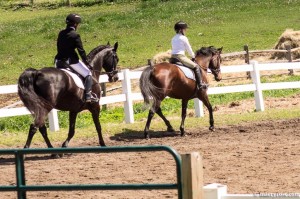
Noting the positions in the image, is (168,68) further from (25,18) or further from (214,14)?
(25,18)

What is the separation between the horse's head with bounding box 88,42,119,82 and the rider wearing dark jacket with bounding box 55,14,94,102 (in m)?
0.74

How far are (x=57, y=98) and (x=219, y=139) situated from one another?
357 cm

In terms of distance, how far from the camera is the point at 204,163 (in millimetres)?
16156

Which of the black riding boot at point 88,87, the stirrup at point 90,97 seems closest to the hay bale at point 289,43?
the stirrup at point 90,97

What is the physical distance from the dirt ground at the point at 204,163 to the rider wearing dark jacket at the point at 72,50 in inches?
59.9

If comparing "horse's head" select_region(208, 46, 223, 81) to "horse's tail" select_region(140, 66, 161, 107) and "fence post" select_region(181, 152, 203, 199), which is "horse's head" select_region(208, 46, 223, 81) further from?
"fence post" select_region(181, 152, 203, 199)

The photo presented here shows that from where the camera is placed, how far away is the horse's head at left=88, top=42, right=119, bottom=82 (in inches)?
760

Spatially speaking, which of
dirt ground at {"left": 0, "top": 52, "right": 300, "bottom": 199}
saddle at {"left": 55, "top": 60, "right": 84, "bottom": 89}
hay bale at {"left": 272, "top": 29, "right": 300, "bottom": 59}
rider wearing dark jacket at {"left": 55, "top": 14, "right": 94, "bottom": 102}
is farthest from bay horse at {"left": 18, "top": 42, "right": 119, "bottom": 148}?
hay bale at {"left": 272, "top": 29, "right": 300, "bottom": 59}

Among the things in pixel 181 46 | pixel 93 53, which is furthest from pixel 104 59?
pixel 181 46

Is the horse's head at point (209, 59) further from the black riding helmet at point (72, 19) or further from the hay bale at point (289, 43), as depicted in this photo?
the hay bale at point (289, 43)

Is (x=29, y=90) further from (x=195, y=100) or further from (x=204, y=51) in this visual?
(x=195, y=100)

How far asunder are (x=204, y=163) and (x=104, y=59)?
14.4 feet

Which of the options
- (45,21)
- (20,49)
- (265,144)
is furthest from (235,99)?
(45,21)

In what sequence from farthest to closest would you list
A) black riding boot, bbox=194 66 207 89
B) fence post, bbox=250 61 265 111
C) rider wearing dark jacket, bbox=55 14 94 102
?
fence post, bbox=250 61 265 111 → black riding boot, bbox=194 66 207 89 → rider wearing dark jacket, bbox=55 14 94 102
